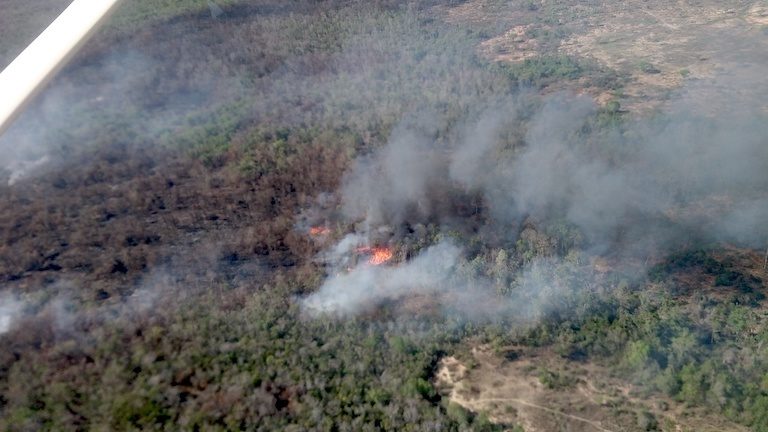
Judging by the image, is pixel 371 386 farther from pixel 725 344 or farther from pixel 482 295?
pixel 725 344

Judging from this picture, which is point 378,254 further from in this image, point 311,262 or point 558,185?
point 558,185

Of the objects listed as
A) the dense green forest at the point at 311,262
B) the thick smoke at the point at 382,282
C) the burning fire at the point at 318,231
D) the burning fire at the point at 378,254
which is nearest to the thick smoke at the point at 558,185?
the thick smoke at the point at 382,282

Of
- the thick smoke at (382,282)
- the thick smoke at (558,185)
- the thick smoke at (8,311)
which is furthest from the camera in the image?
the thick smoke at (558,185)

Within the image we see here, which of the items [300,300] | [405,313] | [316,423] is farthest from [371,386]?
[300,300]

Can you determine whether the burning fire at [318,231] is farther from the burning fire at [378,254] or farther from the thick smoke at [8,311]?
the thick smoke at [8,311]

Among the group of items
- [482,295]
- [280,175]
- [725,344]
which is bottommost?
[725,344]

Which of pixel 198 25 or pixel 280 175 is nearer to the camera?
pixel 280 175
